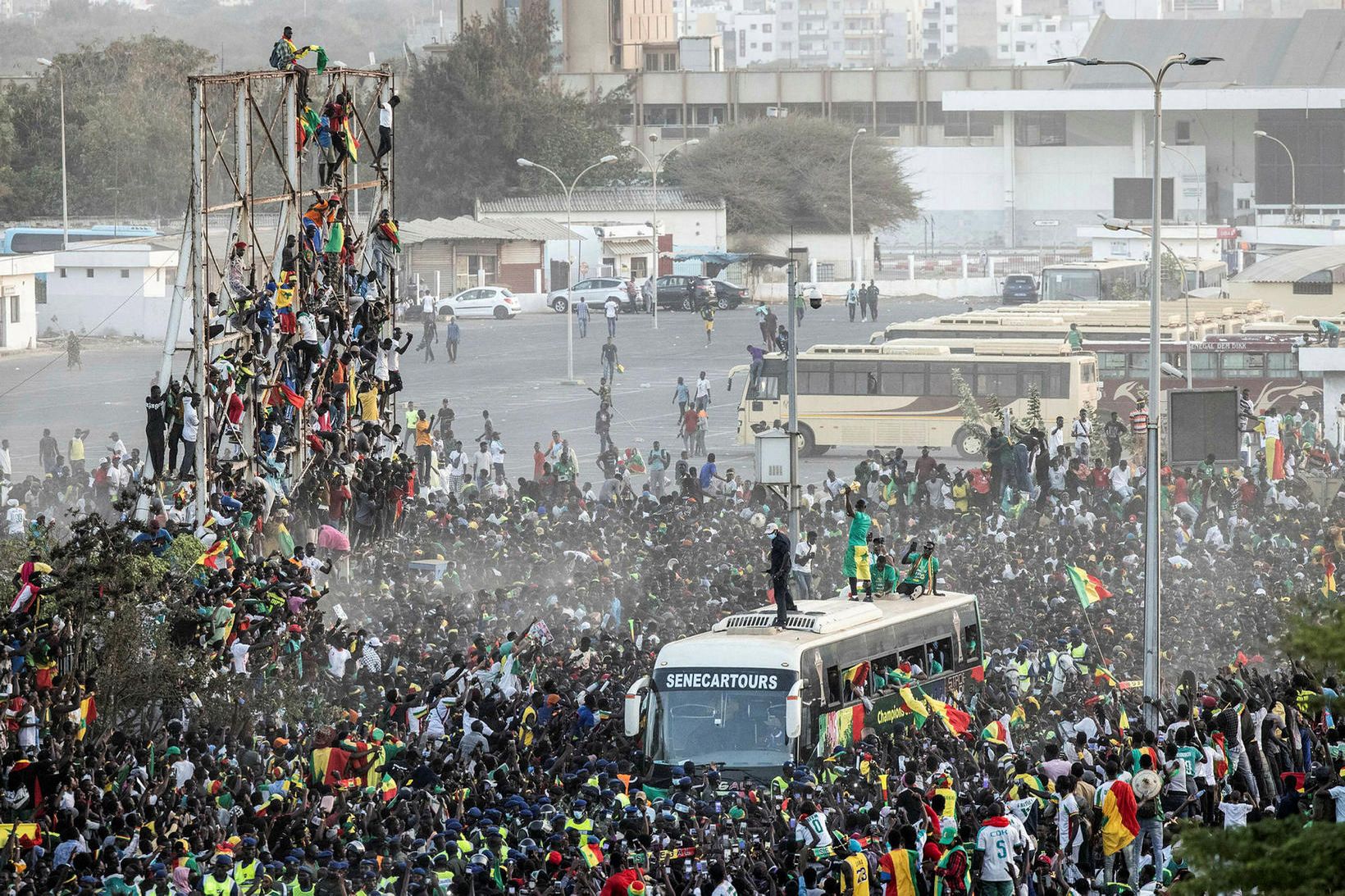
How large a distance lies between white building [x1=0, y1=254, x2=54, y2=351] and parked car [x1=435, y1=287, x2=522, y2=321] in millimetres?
13075

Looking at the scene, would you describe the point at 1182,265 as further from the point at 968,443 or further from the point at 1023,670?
the point at 1023,670

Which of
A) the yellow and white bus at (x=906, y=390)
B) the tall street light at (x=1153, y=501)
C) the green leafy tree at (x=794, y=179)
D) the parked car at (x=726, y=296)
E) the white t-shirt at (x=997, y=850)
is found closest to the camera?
the white t-shirt at (x=997, y=850)

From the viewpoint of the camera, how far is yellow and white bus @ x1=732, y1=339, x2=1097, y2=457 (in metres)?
38.3

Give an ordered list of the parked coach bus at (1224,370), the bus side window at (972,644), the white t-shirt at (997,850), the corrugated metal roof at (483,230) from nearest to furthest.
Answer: the white t-shirt at (997,850) < the bus side window at (972,644) < the parked coach bus at (1224,370) < the corrugated metal roof at (483,230)

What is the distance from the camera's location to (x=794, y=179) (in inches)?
3066

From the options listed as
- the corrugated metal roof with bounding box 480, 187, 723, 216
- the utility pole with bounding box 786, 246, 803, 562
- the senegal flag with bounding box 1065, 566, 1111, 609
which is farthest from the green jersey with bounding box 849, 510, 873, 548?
the corrugated metal roof with bounding box 480, 187, 723, 216

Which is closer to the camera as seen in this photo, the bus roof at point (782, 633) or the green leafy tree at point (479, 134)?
the bus roof at point (782, 633)

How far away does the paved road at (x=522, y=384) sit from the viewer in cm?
3962

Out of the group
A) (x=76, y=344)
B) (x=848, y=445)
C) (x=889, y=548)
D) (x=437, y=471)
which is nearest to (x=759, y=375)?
(x=848, y=445)

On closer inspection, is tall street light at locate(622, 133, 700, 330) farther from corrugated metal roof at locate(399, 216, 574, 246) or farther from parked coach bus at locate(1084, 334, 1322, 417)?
parked coach bus at locate(1084, 334, 1322, 417)

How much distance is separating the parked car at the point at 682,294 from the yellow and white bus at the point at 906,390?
22.5 meters

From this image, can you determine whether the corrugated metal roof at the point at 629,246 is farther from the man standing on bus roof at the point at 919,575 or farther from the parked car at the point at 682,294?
the man standing on bus roof at the point at 919,575

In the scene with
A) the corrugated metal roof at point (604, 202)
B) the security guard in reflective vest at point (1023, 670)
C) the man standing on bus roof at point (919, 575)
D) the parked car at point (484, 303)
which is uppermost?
the corrugated metal roof at point (604, 202)

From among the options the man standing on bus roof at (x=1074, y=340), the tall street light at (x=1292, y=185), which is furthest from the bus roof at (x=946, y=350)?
the tall street light at (x=1292, y=185)
